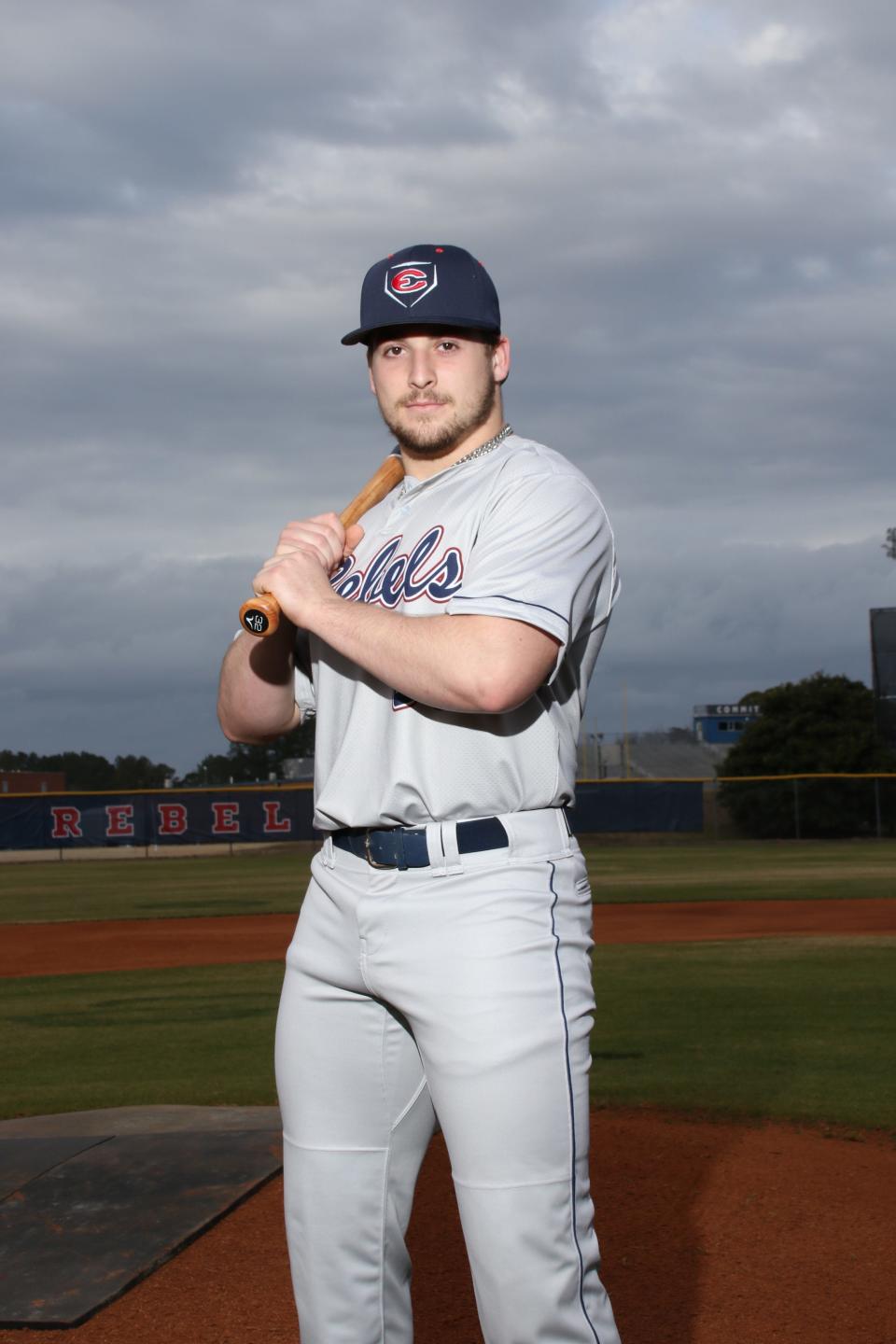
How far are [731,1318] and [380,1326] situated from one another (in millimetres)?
1442

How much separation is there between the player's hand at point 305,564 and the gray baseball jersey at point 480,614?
0.32ft

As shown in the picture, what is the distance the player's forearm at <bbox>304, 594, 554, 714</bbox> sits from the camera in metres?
2.11

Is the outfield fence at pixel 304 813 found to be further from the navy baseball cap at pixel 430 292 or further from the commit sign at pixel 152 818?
the navy baseball cap at pixel 430 292

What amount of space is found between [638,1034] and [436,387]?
5.62 m

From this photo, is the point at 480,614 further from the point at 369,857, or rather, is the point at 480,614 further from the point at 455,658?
the point at 369,857

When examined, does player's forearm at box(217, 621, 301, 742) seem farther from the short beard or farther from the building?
the building

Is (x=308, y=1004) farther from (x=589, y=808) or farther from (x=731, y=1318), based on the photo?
(x=589, y=808)

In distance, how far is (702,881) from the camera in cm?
1981

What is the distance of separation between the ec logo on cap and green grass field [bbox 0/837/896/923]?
14.4 metres

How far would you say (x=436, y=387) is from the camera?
2475 mm

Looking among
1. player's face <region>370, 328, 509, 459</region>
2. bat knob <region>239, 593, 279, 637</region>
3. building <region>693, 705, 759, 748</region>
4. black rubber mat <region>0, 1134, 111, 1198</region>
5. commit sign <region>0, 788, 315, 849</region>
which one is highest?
building <region>693, 705, 759, 748</region>

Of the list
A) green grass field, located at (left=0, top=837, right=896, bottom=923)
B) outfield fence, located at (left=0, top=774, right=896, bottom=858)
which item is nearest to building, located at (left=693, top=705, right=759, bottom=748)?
outfield fence, located at (left=0, top=774, right=896, bottom=858)

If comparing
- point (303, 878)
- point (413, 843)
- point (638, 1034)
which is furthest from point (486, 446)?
point (303, 878)

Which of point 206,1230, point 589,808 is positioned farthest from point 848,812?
point 206,1230
